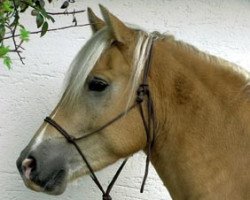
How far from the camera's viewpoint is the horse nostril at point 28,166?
6.76 feet

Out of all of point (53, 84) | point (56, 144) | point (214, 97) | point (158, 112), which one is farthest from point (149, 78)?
point (53, 84)

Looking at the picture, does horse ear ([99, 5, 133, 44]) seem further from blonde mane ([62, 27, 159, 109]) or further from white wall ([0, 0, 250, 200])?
white wall ([0, 0, 250, 200])

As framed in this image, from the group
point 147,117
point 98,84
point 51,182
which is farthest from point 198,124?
point 51,182

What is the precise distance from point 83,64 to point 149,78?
0.29m

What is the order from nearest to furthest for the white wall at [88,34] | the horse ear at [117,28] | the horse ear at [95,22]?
the horse ear at [117,28] < the horse ear at [95,22] < the white wall at [88,34]

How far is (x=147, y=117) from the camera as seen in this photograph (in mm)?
2084

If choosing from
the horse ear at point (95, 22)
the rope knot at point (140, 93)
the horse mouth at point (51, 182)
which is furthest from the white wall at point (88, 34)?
the rope knot at point (140, 93)

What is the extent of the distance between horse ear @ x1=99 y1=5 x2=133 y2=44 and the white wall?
0.92 m

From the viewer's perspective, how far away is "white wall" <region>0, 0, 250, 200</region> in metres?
2.99

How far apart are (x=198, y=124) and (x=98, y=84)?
46 cm

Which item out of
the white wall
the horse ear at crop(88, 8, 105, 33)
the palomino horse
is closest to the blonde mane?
the palomino horse

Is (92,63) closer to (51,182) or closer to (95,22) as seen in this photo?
(95,22)

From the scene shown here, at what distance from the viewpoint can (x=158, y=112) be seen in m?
2.09

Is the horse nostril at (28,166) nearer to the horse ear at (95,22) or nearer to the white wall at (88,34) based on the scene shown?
the horse ear at (95,22)
